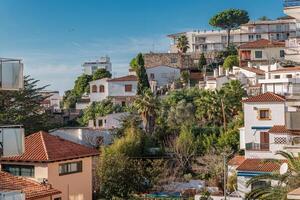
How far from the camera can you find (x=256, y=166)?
40.5 meters

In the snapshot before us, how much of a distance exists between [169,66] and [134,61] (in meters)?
6.59

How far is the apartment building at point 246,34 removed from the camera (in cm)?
10650

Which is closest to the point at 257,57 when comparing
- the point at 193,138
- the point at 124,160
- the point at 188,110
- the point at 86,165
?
the point at 188,110

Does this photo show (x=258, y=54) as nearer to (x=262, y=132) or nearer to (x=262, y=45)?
(x=262, y=45)

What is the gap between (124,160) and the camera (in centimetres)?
4272

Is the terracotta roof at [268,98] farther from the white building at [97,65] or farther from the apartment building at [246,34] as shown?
the white building at [97,65]

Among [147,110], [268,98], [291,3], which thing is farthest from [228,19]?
[291,3]

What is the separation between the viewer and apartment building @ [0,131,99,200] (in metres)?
34.1

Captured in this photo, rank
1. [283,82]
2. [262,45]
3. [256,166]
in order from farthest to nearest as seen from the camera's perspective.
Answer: [262,45]
[283,82]
[256,166]

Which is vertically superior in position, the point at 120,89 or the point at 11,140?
the point at 120,89

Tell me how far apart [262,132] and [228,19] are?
230 ft

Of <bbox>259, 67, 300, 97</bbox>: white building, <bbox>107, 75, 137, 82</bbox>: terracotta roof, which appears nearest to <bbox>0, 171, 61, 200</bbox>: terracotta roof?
<bbox>259, 67, 300, 97</bbox>: white building

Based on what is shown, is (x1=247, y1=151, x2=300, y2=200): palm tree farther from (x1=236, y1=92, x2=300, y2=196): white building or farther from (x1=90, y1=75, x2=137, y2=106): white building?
(x1=90, y1=75, x2=137, y2=106): white building

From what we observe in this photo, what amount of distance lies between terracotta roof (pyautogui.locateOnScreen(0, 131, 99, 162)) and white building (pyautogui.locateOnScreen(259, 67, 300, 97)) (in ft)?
48.1
